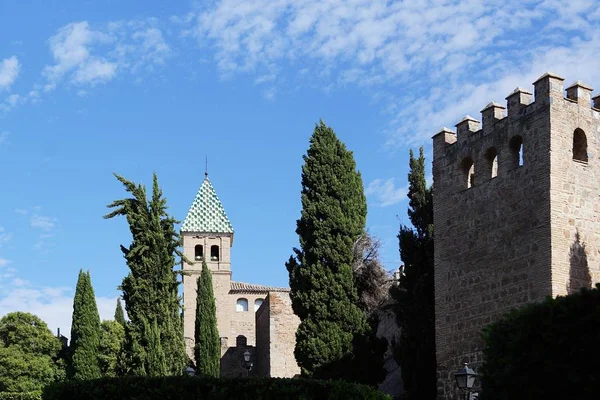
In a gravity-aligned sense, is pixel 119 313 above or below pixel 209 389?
above

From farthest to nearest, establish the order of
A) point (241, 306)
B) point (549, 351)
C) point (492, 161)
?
1. point (241, 306)
2. point (492, 161)
3. point (549, 351)

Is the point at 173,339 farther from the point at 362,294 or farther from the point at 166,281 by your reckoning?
the point at 362,294

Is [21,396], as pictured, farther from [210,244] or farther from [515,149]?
[515,149]

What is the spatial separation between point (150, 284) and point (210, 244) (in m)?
31.7

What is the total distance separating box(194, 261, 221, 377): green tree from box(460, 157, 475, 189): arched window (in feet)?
42.7

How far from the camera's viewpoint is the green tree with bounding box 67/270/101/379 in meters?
35.0

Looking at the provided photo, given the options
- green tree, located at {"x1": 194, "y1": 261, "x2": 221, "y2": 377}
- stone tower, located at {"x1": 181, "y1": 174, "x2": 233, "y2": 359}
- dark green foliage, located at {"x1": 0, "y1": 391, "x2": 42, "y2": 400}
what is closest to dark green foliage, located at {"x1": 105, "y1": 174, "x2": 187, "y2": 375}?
green tree, located at {"x1": 194, "y1": 261, "x2": 221, "y2": 377}

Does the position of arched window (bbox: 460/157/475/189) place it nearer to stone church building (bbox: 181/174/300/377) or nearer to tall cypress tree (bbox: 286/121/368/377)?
tall cypress tree (bbox: 286/121/368/377)

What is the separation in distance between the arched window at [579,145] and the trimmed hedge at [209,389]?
6.96 meters

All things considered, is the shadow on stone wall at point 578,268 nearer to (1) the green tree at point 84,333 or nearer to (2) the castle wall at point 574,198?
(2) the castle wall at point 574,198

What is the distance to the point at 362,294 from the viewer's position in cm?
2853

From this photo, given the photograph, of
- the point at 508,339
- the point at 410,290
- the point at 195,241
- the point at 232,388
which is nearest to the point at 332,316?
the point at 410,290

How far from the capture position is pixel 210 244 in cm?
5853

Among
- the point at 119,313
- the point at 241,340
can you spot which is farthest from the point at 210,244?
the point at 119,313
